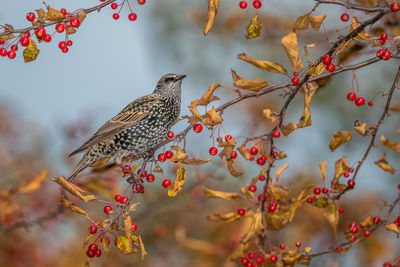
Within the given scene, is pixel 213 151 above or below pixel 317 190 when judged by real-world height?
above

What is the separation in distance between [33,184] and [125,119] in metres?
1.05

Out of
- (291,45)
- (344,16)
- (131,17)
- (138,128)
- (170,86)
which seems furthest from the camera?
(170,86)

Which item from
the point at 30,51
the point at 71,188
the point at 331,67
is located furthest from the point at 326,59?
the point at 30,51

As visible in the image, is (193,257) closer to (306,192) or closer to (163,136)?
(163,136)

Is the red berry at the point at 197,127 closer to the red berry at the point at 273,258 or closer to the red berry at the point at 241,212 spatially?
the red berry at the point at 241,212

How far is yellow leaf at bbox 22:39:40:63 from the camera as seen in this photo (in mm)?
2977

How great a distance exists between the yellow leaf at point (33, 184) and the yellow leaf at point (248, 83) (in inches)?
101

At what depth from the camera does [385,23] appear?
13.6ft

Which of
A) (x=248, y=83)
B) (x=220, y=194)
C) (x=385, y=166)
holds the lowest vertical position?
(x=385, y=166)

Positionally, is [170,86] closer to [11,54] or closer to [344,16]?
[11,54]

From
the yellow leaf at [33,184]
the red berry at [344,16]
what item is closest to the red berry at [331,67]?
the red berry at [344,16]

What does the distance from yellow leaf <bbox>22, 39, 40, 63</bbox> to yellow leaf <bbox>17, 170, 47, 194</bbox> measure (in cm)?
175

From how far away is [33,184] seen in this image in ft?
14.5

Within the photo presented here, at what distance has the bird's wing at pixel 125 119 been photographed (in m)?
4.52
